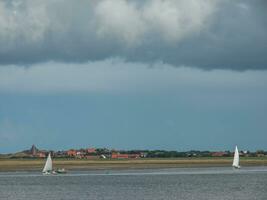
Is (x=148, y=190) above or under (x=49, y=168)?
under

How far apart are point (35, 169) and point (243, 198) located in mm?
92815

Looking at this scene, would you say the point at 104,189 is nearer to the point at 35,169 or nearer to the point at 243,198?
the point at 243,198

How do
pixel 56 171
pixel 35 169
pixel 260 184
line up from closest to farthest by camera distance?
1. pixel 260 184
2. pixel 56 171
3. pixel 35 169

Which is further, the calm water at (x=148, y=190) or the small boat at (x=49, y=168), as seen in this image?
the small boat at (x=49, y=168)

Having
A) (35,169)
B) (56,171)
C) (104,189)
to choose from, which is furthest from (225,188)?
(35,169)

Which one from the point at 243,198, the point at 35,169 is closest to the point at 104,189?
the point at 243,198

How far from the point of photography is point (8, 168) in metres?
167

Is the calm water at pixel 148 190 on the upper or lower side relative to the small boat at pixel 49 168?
lower

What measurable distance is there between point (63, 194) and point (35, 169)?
80.3 meters

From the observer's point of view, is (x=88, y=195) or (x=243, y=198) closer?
(x=243, y=198)

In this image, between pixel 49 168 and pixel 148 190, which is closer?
pixel 148 190

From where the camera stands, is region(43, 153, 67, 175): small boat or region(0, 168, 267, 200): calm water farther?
region(43, 153, 67, 175): small boat

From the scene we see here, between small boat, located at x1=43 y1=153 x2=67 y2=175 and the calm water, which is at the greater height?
small boat, located at x1=43 y1=153 x2=67 y2=175

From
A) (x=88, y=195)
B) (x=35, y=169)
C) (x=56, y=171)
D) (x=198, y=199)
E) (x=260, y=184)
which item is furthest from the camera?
Answer: (x=35, y=169)
